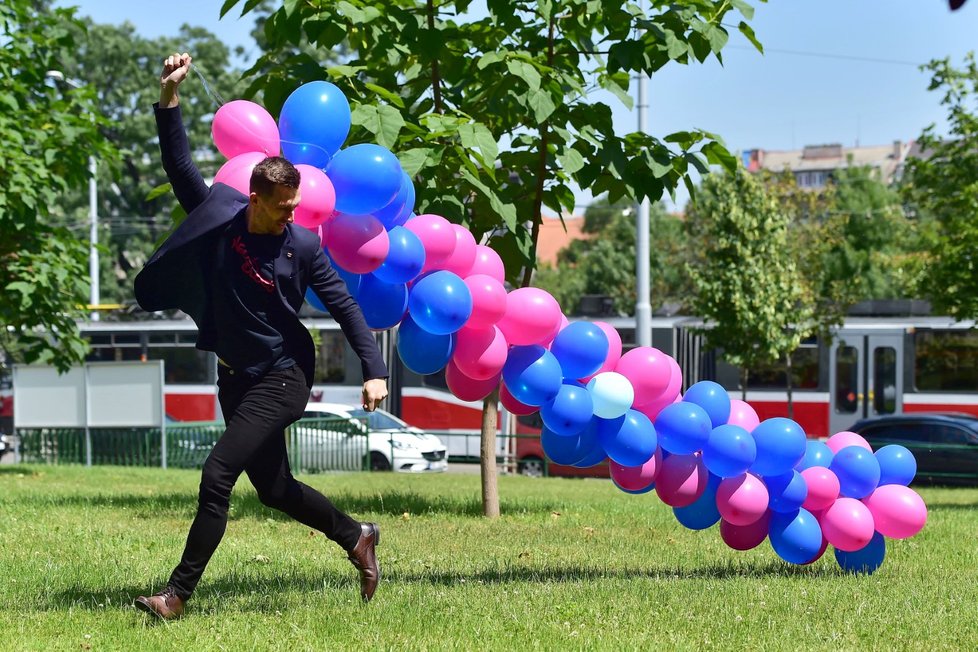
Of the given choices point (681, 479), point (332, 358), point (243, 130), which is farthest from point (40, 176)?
point (332, 358)

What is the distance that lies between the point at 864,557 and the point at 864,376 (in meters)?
22.3

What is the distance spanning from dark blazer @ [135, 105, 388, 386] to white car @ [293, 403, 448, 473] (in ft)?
53.0

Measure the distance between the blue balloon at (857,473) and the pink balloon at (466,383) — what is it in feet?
6.67

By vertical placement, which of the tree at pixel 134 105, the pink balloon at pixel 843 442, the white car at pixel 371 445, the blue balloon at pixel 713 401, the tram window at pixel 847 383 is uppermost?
the tree at pixel 134 105

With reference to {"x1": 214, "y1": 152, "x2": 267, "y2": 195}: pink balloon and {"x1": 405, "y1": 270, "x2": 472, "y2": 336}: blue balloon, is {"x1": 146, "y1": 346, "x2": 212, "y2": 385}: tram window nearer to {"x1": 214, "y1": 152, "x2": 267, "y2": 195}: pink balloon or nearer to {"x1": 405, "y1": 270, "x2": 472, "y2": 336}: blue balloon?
{"x1": 405, "y1": 270, "x2": 472, "y2": 336}: blue balloon

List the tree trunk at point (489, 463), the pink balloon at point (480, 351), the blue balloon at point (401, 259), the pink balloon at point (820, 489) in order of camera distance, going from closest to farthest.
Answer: the blue balloon at point (401, 259) < the pink balloon at point (480, 351) < the pink balloon at point (820, 489) < the tree trunk at point (489, 463)

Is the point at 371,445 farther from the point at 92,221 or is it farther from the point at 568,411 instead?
the point at 92,221

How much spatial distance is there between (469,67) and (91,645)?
255 inches

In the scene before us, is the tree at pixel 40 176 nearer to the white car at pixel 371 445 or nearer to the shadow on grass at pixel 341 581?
the white car at pixel 371 445

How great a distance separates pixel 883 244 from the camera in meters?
52.2

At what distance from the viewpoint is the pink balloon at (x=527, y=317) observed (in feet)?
20.3

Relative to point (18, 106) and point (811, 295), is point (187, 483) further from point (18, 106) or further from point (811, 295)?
point (811, 295)

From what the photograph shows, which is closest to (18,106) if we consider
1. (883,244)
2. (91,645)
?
(91,645)

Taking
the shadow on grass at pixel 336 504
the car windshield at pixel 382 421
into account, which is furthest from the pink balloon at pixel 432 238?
the car windshield at pixel 382 421
